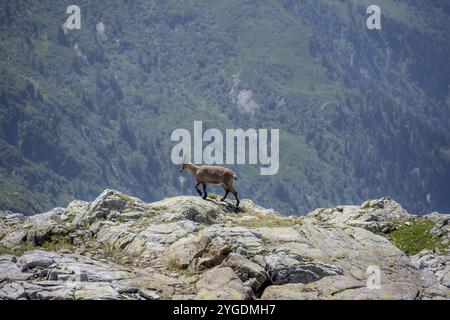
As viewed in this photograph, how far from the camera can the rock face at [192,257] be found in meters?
43.6

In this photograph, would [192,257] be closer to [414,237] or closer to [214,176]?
[214,176]

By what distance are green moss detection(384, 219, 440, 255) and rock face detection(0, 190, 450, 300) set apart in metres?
10.4

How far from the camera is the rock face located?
1715 inches

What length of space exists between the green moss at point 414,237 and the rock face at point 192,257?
34.0ft

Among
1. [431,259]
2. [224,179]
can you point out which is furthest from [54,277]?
[431,259]

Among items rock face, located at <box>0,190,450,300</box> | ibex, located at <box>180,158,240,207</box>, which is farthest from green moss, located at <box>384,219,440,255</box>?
ibex, located at <box>180,158,240,207</box>

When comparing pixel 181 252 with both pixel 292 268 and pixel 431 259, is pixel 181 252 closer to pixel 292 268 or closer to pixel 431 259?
pixel 292 268

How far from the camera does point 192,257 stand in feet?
157

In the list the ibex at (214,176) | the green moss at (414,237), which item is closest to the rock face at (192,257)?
the ibex at (214,176)

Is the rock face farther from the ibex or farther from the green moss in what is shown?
the green moss

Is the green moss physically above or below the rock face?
below

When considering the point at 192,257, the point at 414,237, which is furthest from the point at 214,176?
the point at 414,237

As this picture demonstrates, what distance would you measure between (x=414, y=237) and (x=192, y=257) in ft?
97.6
